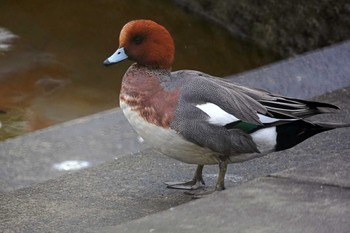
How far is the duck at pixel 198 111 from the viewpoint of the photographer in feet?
13.9

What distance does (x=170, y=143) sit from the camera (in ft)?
14.0

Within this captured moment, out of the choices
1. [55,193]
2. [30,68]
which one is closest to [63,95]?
[30,68]

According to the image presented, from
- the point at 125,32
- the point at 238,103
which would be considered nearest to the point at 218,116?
the point at 238,103

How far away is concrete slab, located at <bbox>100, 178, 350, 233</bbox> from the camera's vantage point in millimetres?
3529

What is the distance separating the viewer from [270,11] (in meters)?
7.40

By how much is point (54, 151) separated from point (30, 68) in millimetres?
2346

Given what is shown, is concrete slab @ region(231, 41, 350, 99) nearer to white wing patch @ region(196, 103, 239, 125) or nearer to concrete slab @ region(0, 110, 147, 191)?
concrete slab @ region(0, 110, 147, 191)

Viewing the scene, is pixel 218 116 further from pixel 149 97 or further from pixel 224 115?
pixel 149 97

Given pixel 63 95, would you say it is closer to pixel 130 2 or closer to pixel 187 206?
pixel 130 2

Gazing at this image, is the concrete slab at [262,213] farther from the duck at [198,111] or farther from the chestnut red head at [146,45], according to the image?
the chestnut red head at [146,45]

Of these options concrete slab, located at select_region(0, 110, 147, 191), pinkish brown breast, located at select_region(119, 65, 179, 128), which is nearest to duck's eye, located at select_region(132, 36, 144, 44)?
pinkish brown breast, located at select_region(119, 65, 179, 128)

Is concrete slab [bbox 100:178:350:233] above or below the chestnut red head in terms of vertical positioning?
below

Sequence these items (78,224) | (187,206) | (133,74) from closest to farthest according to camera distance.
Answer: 1. (187,206)
2. (78,224)
3. (133,74)

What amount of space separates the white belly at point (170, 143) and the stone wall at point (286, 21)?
2.85 meters
